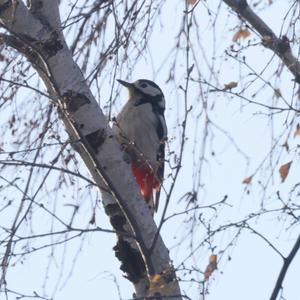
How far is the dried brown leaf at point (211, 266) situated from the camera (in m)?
3.51

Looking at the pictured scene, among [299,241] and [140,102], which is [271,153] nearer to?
[299,241]

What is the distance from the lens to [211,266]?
3566 mm

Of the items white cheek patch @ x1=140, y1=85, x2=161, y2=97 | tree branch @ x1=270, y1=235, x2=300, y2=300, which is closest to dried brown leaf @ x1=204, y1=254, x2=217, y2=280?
tree branch @ x1=270, y1=235, x2=300, y2=300

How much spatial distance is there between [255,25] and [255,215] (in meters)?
1.40

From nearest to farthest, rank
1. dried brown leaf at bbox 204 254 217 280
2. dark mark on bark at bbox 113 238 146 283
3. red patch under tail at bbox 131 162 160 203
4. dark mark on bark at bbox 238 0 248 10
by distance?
dried brown leaf at bbox 204 254 217 280
dark mark on bark at bbox 113 238 146 283
dark mark on bark at bbox 238 0 248 10
red patch under tail at bbox 131 162 160 203

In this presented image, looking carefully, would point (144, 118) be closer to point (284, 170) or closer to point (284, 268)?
point (284, 170)

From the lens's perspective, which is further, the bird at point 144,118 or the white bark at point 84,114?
the bird at point 144,118

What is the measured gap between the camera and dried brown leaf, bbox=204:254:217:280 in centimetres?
351

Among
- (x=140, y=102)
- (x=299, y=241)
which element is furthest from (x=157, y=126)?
(x=299, y=241)

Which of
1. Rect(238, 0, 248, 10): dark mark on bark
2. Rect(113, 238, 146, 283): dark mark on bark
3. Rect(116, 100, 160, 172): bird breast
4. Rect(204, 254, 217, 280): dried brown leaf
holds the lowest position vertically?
Rect(204, 254, 217, 280): dried brown leaf

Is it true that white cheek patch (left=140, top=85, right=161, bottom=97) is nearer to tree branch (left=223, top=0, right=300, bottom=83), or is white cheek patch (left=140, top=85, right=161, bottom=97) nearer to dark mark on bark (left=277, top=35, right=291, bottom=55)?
tree branch (left=223, top=0, right=300, bottom=83)

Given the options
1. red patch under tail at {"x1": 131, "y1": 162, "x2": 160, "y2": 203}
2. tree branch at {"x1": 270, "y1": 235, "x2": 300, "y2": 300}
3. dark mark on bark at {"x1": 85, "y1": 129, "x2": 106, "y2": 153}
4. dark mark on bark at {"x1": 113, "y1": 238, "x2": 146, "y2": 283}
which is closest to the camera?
tree branch at {"x1": 270, "y1": 235, "x2": 300, "y2": 300}

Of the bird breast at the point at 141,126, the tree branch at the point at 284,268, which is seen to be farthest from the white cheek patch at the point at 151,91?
the tree branch at the point at 284,268

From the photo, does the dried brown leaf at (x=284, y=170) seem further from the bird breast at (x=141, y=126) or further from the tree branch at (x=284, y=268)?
the bird breast at (x=141, y=126)
